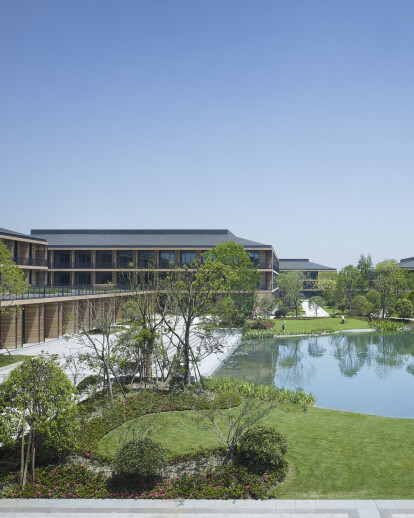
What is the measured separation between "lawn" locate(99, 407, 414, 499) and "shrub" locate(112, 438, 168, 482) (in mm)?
1297

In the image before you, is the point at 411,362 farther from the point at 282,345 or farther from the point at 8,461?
the point at 8,461

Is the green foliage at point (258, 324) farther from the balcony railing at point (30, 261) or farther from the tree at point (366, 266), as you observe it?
the tree at point (366, 266)

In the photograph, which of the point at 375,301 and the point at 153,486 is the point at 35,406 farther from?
the point at 375,301

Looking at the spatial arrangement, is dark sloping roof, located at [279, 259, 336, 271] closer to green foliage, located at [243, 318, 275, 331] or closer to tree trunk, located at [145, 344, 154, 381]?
green foliage, located at [243, 318, 275, 331]

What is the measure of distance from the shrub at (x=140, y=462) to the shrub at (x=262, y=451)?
1840 millimetres

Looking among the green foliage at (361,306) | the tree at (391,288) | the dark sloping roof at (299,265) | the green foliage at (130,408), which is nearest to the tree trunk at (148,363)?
the green foliage at (130,408)

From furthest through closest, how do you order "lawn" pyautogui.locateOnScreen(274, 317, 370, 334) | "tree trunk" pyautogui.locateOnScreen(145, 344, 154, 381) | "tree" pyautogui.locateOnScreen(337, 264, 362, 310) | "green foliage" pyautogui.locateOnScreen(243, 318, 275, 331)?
"tree" pyautogui.locateOnScreen(337, 264, 362, 310) → "green foliage" pyautogui.locateOnScreen(243, 318, 275, 331) → "lawn" pyautogui.locateOnScreen(274, 317, 370, 334) → "tree trunk" pyautogui.locateOnScreen(145, 344, 154, 381)

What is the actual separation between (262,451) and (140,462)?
8.72 feet

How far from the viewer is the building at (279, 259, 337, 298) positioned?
83.4m

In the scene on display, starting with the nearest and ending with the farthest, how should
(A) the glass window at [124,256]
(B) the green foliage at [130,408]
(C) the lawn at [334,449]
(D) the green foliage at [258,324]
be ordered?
(C) the lawn at [334,449] → (B) the green foliage at [130,408] → (D) the green foliage at [258,324] → (A) the glass window at [124,256]

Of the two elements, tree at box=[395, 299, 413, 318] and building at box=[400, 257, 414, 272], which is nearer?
tree at box=[395, 299, 413, 318]

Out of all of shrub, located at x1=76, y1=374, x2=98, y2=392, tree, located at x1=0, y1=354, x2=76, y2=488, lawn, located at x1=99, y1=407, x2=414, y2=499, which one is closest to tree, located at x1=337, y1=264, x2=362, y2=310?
lawn, located at x1=99, y1=407, x2=414, y2=499

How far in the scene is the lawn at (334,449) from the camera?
8.71m

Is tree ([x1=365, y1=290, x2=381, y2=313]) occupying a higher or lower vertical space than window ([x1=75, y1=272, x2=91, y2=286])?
lower
